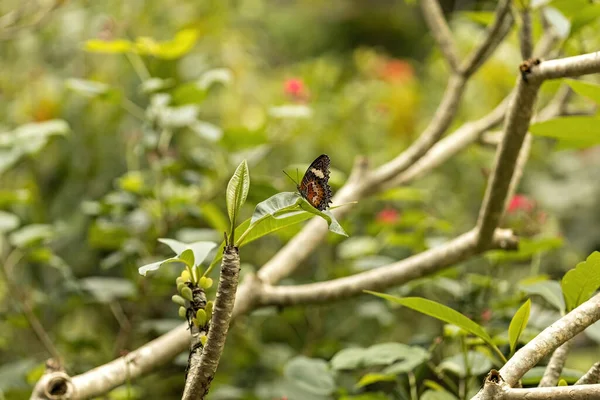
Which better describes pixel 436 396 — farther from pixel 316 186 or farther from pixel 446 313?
pixel 316 186

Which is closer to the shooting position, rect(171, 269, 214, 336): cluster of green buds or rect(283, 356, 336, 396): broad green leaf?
rect(171, 269, 214, 336): cluster of green buds

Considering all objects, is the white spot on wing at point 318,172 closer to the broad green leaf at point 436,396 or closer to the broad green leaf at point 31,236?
the broad green leaf at point 436,396

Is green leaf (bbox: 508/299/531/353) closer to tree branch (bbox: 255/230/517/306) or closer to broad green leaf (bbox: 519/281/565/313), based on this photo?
broad green leaf (bbox: 519/281/565/313)

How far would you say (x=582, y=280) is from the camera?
0.51 meters

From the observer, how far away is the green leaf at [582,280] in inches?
19.6

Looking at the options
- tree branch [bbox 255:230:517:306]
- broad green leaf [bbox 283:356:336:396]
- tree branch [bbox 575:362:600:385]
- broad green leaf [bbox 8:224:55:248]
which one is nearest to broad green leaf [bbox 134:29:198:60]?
broad green leaf [bbox 8:224:55:248]

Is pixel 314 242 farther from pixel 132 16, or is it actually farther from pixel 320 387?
pixel 132 16

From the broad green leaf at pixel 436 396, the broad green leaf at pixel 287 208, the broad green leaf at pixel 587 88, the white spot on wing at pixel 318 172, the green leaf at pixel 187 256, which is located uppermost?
the broad green leaf at pixel 587 88

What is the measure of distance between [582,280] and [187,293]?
0.32 m

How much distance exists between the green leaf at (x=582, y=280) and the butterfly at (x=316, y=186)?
216 millimetres

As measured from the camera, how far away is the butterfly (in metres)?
0.44

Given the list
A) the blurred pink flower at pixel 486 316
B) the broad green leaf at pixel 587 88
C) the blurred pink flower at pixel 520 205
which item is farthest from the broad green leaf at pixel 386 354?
the blurred pink flower at pixel 520 205

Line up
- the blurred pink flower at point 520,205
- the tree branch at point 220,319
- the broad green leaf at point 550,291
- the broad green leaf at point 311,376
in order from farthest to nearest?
1. the blurred pink flower at point 520,205
2. the broad green leaf at point 311,376
3. the broad green leaf at point 550,291
4. the tree branch at point 220,319

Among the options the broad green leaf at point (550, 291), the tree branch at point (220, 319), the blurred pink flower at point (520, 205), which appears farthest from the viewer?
the blurred pink flower at point (520, 205)
